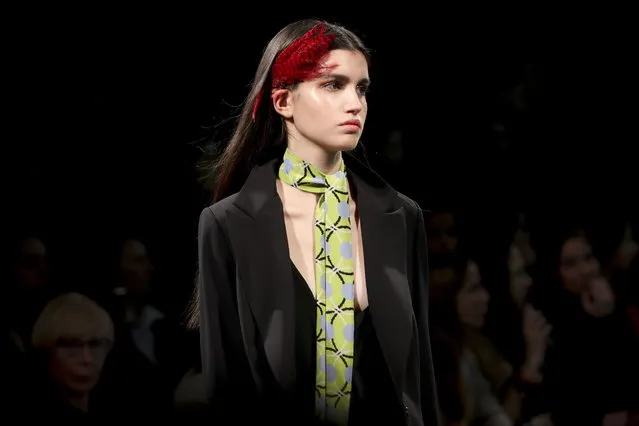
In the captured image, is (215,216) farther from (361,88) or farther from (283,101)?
(361,88)

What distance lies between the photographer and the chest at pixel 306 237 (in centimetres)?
224

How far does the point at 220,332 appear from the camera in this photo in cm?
221

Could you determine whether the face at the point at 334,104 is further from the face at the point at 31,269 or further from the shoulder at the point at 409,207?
the face at the point at 31,269

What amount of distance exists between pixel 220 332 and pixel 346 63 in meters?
0.56

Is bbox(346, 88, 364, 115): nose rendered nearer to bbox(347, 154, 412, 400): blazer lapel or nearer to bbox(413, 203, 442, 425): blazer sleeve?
bbox(347, 154, 412, 400): blazer lapel

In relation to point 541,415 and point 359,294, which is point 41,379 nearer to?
point 359,294

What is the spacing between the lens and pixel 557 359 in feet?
10.1

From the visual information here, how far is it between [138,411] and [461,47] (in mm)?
1287

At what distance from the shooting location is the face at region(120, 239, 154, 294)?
2590 mm

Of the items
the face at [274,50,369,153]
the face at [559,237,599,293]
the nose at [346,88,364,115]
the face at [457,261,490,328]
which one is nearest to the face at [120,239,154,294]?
the face at [274,50,369,153]

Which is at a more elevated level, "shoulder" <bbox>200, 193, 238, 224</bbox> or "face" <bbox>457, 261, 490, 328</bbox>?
"shoulder" <bbox>200, 193, 238, 224</bbox>

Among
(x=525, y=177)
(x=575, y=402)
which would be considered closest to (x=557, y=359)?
(x=575, y=402)

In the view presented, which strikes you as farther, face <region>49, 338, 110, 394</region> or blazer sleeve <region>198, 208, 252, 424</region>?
face <region>49, 338, 110, 394</region>

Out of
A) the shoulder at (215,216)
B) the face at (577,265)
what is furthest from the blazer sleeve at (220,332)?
the face at (577,265)
